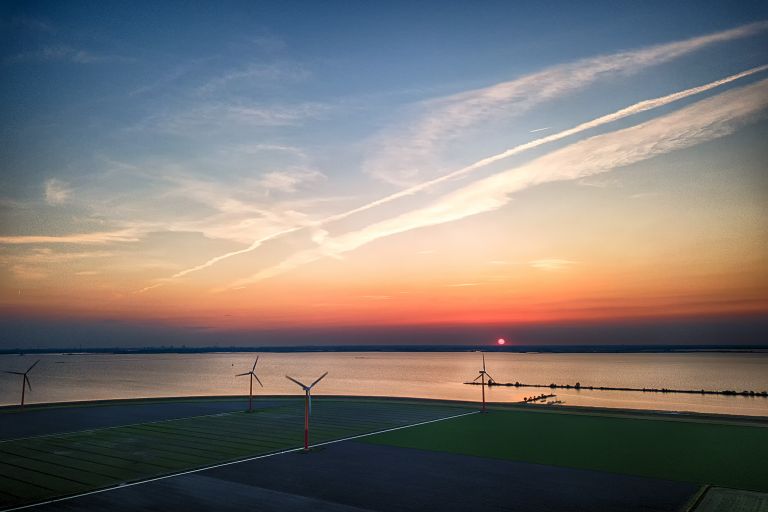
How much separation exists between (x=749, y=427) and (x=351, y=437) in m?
29.0

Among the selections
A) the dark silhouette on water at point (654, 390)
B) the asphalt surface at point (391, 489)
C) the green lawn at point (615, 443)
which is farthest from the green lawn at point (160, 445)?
the dark silhouette on water at point (654, 390)

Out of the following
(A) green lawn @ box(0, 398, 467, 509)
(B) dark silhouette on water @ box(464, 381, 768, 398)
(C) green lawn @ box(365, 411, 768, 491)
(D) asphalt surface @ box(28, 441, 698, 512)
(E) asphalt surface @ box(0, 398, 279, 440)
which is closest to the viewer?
(D) asphalt surface @ box(28, 441, 698, 512)

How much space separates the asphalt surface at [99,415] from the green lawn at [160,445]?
2.93m

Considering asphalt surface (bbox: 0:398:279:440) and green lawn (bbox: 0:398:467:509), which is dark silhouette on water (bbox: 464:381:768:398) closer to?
green lawn (bbox: 0:398:467:509)

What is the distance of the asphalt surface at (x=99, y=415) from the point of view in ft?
131

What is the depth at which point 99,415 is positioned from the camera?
47.4 metres

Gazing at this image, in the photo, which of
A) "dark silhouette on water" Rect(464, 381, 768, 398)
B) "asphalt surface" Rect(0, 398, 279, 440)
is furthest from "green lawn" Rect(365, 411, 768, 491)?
"dark silhouette on water" Rect(464, 381, 768, 398)

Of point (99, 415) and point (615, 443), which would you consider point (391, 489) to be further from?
point (99, 415)

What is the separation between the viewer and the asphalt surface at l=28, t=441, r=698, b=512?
21188 millimetres

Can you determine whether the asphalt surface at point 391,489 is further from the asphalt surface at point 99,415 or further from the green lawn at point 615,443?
the asphalt surface at point 99,415

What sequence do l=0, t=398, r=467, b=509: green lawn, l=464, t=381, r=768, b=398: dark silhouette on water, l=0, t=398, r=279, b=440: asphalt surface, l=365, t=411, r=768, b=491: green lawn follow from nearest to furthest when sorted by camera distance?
l=0, t=398, r=467, b=509: green lawn
l=365, t=411, r=768, b=491: green lawn
l=0, t=398, r=279, b=440: asphalt surface
l=464, t=381, r=768, b=398: dark silhouette on water

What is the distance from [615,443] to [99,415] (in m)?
43.7

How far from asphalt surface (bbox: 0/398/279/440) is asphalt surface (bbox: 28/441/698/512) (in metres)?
20.2

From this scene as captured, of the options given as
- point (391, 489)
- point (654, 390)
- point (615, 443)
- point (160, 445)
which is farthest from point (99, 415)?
point (654, 390)
